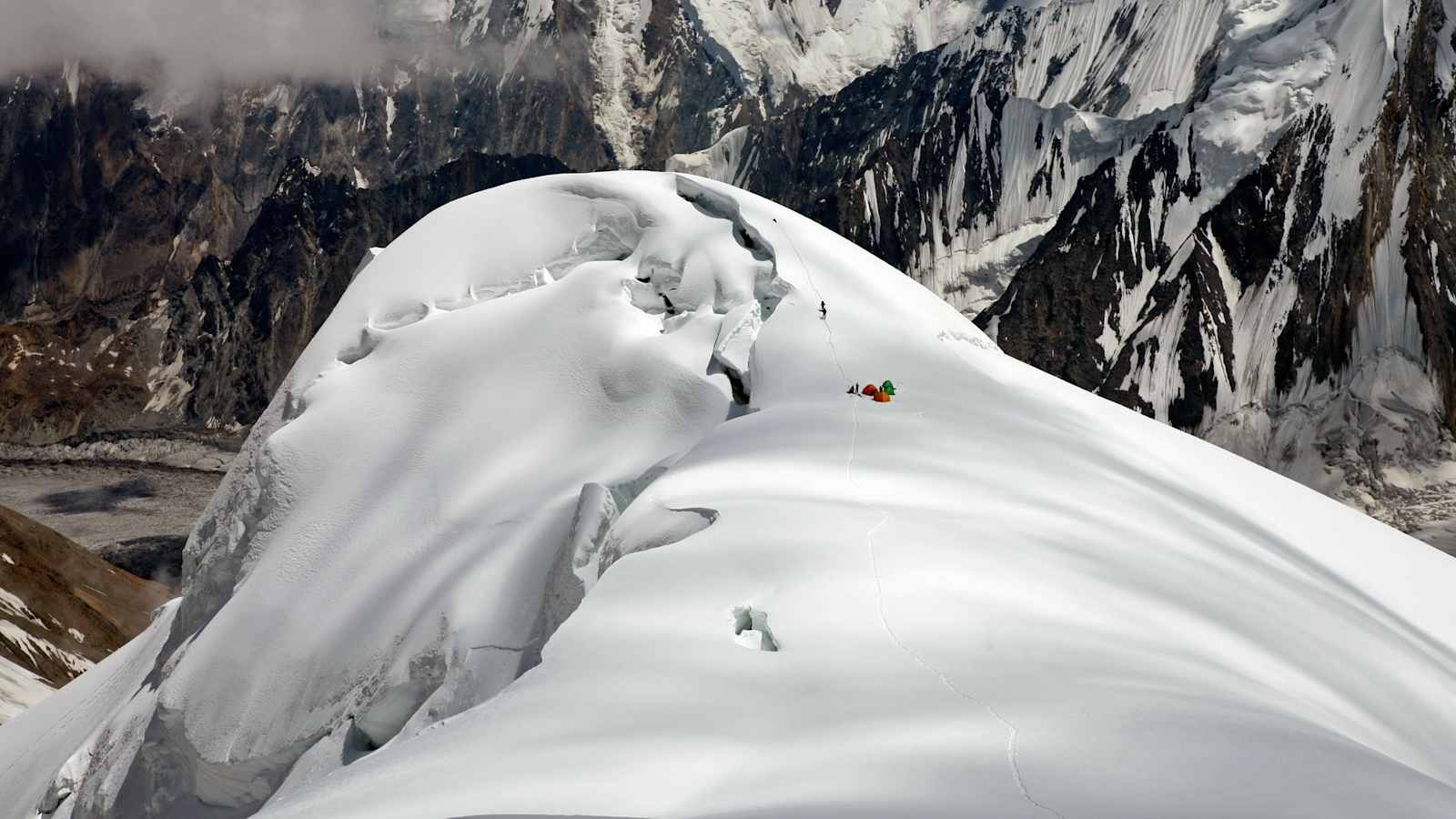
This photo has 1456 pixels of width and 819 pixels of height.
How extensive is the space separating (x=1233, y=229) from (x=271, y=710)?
279ft

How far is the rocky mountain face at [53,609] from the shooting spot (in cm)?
5144

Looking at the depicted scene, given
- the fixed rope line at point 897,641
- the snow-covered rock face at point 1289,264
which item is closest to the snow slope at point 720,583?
the fixed rope line at point 897,641

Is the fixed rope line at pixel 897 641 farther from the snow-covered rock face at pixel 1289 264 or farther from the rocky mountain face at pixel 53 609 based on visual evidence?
the snow-covered rock face at pixel 1289 264

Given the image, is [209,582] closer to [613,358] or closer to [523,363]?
[523,363]

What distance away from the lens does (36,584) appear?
62.9 meters

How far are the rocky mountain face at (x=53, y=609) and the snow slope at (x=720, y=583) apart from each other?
34.1 meters

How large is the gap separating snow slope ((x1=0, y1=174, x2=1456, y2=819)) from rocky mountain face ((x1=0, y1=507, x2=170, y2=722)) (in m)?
34.1

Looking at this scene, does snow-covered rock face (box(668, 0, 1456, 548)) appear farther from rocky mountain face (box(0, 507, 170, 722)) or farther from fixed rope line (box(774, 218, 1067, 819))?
rocky mountain face (box(0, 507, 170, 722))

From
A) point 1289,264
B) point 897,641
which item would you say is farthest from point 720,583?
point 1289,264

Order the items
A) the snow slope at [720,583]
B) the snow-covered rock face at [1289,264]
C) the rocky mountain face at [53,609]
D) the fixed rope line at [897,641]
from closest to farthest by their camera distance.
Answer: the fixed rope line at [897,641]
the snow slope at [720,583]
the rocky mountain face at [53,609]
the snow-covered rock face at [1289,264]

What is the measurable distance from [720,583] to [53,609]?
2562 inches

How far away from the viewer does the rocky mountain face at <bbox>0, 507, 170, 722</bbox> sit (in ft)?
169

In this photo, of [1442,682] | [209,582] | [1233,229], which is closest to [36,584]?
[209,582]

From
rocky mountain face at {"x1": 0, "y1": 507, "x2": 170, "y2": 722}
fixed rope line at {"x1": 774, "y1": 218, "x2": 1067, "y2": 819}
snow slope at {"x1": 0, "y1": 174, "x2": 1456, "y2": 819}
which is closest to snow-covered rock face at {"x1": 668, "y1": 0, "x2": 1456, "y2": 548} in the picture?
snow slope at {"x1": 0, "y1": 174, "x2": 1456, "y2": 819}
